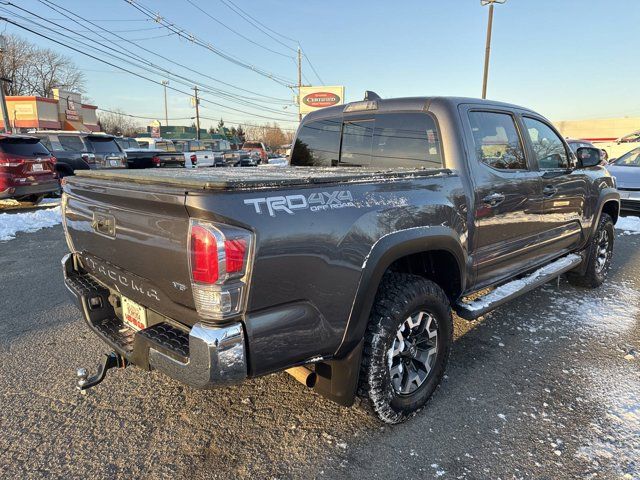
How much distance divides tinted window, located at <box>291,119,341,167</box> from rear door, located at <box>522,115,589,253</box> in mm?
1699

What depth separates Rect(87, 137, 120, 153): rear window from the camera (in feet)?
43.4

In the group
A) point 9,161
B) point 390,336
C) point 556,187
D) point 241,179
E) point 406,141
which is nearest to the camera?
point 241,179

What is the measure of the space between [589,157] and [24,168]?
1075cm

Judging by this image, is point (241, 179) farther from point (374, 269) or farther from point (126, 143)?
point (126, 143)

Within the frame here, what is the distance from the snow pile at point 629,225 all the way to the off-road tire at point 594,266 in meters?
3.86

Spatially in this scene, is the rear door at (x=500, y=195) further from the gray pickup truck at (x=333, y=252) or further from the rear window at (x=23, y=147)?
the rear window at (x=23, y=147)

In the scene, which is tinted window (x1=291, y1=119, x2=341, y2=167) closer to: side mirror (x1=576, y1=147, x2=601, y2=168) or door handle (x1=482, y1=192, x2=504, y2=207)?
door handle (x1=482, y1=192, x2=504, y2=207)

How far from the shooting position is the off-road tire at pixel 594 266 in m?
→ 4.96

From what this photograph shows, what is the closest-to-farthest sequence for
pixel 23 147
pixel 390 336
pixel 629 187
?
pixel 390 336, pixel 629 187, pixel 23 147

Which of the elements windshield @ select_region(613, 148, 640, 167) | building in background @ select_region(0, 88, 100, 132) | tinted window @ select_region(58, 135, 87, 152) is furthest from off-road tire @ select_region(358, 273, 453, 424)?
building in background @ select_region(0, 88, 100, 132)

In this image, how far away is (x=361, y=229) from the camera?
2.21 meters

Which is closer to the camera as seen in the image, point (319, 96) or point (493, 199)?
point (493, 199)

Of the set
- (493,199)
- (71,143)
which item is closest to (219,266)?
(493,199)

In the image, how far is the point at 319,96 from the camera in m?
41.3
